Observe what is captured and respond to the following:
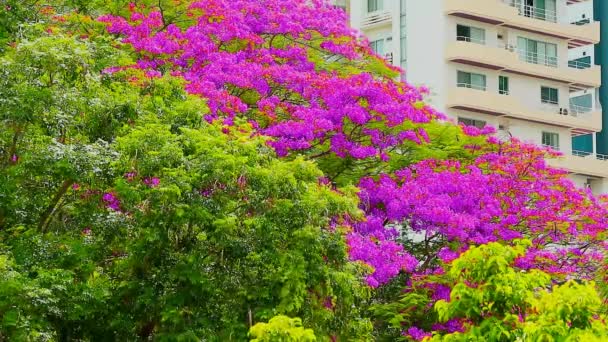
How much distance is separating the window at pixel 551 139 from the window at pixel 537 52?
3023mm

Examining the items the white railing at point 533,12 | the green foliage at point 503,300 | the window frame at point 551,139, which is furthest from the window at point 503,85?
the green foliage at point 503,300

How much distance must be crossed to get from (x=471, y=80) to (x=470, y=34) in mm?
1931

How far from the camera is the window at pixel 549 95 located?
62.1 m

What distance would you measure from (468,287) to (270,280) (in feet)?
25.9

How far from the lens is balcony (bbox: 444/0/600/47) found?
193 feet

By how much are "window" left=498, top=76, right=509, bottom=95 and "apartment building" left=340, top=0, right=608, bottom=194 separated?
41 millimetres

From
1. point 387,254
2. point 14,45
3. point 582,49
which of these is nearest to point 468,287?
point 14,45

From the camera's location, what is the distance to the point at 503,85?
60688mm

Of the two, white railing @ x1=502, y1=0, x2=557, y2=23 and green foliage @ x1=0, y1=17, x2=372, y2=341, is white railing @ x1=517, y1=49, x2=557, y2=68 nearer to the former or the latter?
white railing @ x1=502, y1=0, x2=557, y2=23

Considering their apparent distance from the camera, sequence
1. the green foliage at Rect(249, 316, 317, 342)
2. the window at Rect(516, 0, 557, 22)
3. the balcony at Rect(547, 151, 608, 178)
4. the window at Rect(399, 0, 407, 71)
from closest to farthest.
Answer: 1. the green foliage at Rect(249, 316, 317, 342)
2. the window at Rect(399, 0, 407, 71)
3. the balcony at Rect(547, 151, 608, 178)
4. the window at Rect(516, 0, 557, 22)

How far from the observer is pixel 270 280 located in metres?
23.3

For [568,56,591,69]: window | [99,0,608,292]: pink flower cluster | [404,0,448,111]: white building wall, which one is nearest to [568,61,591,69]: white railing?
[568,56,591,69]: window

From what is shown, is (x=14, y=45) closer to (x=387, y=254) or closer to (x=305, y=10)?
(x=387, y=254)

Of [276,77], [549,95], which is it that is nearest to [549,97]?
[549,95]
